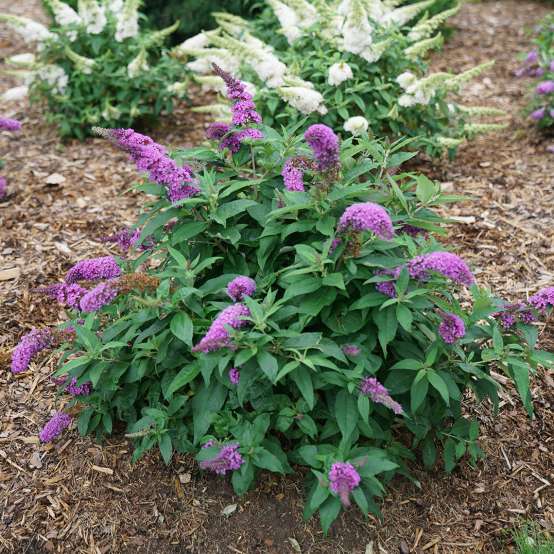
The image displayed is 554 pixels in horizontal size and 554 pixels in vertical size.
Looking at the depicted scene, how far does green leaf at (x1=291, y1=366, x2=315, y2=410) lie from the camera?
2268 mm

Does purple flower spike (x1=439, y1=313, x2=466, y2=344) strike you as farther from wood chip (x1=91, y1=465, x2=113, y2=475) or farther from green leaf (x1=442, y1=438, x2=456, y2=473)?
wood chip (x1=91, y1=465, x2=113, y2=475)

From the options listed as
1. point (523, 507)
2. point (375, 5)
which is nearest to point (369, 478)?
point (523, 507)

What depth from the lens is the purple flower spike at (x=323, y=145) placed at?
7.30ft

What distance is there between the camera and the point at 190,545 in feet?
8.57

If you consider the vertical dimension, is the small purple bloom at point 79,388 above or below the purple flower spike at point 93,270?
below

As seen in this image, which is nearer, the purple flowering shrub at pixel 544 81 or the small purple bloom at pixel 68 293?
the small purple bloom at pixel 68 293

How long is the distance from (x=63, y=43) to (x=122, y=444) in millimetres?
3812

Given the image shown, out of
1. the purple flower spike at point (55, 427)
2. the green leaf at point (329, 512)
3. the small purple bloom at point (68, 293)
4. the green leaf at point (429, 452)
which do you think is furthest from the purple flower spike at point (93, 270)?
the green leaf at point (429, 452)

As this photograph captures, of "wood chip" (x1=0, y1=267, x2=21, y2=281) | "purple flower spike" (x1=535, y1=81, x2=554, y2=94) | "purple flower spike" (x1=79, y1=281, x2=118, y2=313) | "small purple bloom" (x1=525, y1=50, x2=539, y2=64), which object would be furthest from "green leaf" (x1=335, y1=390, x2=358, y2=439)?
"small purple bloom" (x1=525, y1=50, x2=539, y2=64)

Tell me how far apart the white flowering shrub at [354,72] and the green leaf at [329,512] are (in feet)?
8.65

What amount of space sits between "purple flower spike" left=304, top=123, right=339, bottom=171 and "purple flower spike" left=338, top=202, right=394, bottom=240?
0.20 meters

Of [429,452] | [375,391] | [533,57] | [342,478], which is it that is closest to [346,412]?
[375,391]

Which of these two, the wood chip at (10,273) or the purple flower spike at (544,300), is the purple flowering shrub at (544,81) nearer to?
the purple flower spike at (544,300)

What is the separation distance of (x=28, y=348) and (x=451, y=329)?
1693 mm
